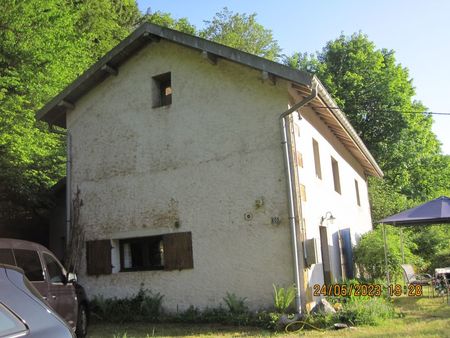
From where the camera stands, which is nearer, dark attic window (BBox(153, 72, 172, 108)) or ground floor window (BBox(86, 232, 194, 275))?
ground floor window (BBox(86, 232, 194, 275))

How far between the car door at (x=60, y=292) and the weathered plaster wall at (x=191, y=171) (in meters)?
2.86

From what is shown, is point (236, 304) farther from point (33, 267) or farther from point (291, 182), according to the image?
point (33, 267)

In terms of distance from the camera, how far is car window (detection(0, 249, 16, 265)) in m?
7.71

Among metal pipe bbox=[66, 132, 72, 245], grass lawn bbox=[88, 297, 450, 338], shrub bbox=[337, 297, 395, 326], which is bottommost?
grass lawn bbox=[88, 297, 450, 338]

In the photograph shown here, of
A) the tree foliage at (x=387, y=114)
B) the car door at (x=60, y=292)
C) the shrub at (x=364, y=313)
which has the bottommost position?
the shrub at (x=364, y=313)

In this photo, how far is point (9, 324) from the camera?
84.4 inches

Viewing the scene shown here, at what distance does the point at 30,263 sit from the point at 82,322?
2139mm

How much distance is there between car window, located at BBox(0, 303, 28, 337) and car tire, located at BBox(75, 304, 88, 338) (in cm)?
772

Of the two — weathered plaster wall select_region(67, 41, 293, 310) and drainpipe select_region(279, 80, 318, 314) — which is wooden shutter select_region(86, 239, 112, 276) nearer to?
weathered plaster wall select_region(67, 41, 293, 310)

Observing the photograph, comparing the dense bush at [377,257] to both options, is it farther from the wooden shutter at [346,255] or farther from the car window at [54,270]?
the car window at [54,270]

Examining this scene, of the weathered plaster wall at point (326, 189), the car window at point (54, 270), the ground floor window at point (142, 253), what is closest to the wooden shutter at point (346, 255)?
the weathered plaster wall at point (326, 189)

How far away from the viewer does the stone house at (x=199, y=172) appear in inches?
413

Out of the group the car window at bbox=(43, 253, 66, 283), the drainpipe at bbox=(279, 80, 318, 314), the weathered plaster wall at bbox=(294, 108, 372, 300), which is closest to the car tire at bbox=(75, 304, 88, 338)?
the car window at bbox=(43, 253, 66, 283)

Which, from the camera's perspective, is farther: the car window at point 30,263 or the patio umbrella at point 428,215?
the patio umbrella at point 428,215
